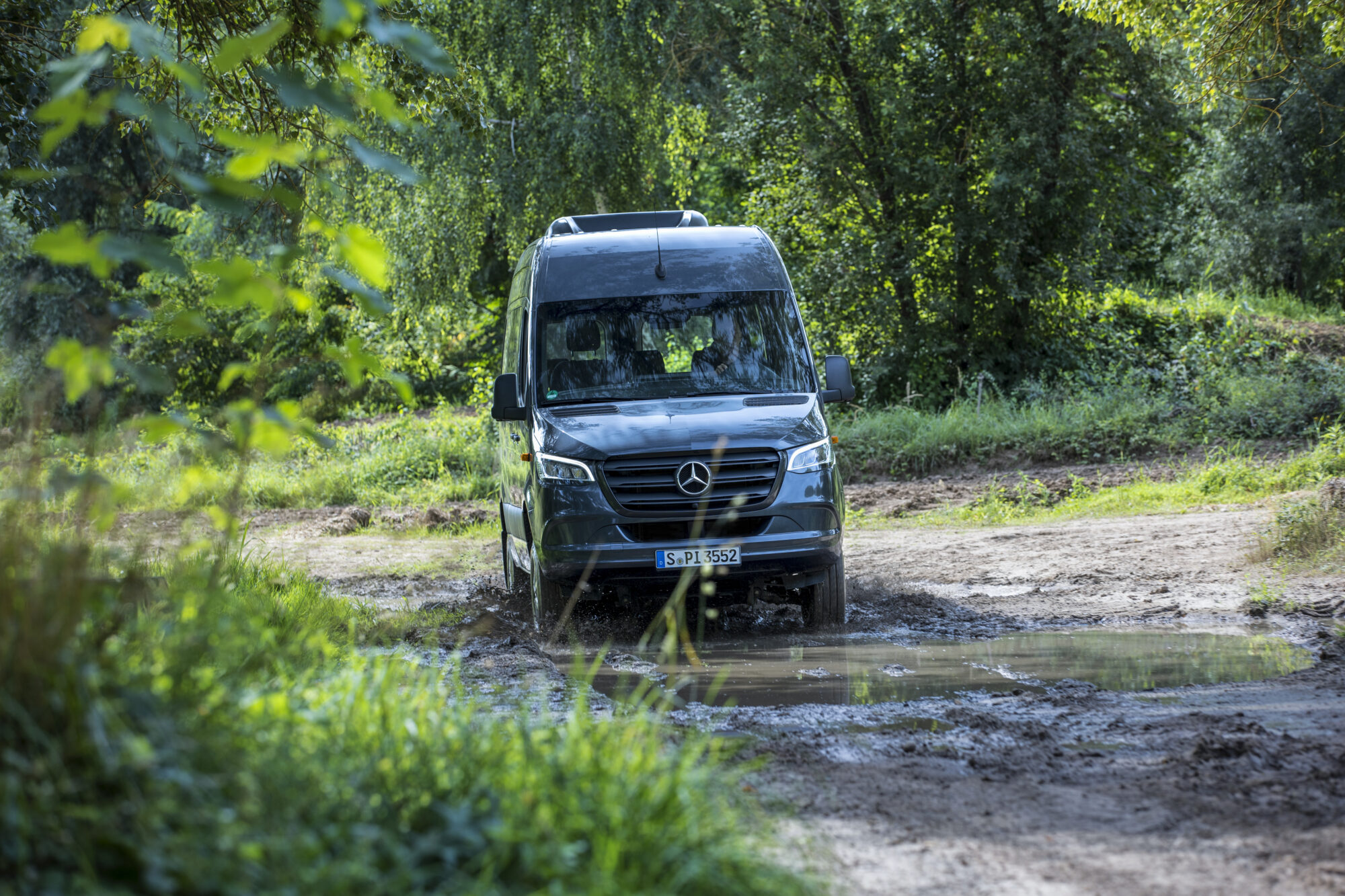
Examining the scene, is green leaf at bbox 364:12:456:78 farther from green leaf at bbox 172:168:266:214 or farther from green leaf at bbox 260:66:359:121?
green leaf at bbox 172:168:266:214

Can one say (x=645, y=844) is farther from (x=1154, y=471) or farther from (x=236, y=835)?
(x=1154, y=471)

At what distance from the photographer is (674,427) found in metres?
7.26

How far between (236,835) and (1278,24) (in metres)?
11.3

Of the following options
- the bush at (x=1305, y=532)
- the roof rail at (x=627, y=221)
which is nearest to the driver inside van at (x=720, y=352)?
the roof rail at (x=627, y=221)

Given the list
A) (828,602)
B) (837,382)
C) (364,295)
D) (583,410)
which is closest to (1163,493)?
(837,382)

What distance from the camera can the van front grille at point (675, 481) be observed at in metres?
7.17

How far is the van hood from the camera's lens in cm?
718

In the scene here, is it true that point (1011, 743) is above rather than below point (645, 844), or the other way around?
below

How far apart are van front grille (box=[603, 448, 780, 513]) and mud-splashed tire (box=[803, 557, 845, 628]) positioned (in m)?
→ 0.81

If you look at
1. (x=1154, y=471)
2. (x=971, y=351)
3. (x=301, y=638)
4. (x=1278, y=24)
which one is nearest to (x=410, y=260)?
(x=971, y=351)

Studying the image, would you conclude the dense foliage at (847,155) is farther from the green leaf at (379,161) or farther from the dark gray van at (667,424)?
the green leaf at (379,161)

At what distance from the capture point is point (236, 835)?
2402 mm

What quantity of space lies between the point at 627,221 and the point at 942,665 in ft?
15.8

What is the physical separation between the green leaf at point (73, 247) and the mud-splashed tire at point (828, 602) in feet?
18.3
